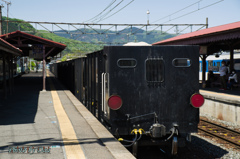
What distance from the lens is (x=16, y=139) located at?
6418 millimetres

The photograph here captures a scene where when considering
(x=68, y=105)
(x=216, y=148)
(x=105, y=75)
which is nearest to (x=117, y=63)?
(x=105, y=75)

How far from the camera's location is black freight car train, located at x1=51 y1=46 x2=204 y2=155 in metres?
6.03

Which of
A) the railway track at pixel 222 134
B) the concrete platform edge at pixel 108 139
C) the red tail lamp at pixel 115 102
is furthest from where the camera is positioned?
the railway track at pixel 222 134

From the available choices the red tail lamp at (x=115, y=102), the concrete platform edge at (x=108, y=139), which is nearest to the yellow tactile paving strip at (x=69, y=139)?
the concrete platform edge at (x=108, y=139)

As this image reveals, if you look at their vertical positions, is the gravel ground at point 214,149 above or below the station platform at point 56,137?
below

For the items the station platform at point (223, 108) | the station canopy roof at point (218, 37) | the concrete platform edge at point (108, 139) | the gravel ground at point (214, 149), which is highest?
the station canopy roof at point (218, 37)

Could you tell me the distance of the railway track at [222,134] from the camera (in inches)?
353

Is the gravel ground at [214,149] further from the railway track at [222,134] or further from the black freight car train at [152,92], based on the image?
the black freight car train at [152,92]

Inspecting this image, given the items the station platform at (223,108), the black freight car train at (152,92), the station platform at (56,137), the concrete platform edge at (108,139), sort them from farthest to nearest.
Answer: the station platform at (223,108)
the black freight car train at (152,92)
the station platform at (56,137)
the concrete platform edge at (108,139)

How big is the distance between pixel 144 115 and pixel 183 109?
0.88 metres

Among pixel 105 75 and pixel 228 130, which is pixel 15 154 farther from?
pixel 228 130

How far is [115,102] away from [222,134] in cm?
593

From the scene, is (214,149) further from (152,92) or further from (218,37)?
(218,37)

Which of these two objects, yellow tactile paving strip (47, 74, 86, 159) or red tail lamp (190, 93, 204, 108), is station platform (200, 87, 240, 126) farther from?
yellow tactile paving strip (47, 74, 86, 159)
